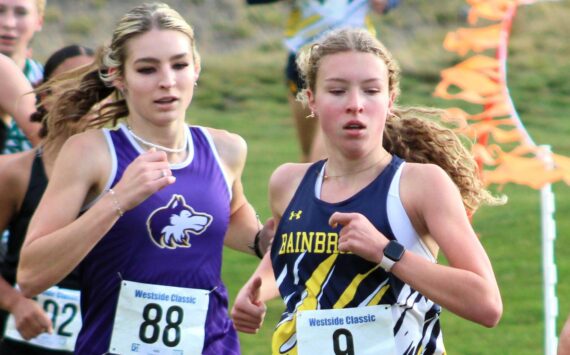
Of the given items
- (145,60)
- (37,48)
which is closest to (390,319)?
(145,60)

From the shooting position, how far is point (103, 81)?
4.59 metres

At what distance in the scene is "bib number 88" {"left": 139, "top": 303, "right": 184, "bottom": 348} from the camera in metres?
4.36

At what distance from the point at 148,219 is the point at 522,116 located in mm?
9886

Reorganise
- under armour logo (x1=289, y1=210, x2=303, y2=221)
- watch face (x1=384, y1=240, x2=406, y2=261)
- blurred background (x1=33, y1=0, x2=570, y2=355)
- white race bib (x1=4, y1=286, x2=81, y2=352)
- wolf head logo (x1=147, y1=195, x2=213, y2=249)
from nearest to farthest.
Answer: watch face (x1=384, y1=240, x2=406, y2=261), under armour logo (x1=289, y1=210, x2=303, y2=221), wolf head logo (x1=147, y1=195, x2=213, y2=249), white race bib (x1=4, y1=286, x2=81, y2=352), blurred background (x1=33, y1=0, x2=570, y2=355)

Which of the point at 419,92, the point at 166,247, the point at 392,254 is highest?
the point at 419,92

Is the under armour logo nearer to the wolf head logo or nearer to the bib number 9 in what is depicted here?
the bib number 9

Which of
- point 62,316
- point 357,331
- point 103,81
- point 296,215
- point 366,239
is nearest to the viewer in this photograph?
point 366,239

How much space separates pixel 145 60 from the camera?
4.33 metres

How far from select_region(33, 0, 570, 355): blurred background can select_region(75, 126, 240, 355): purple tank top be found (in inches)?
99.3

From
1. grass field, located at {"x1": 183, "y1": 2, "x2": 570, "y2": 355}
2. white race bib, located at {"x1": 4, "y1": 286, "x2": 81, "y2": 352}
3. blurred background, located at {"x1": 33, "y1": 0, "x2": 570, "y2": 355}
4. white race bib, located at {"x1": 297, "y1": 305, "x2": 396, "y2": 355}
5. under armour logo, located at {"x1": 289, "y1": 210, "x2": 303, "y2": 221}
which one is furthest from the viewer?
blurred background, located at {"x1": 33, "y1": 0, "x2": 570, "y2": 355}

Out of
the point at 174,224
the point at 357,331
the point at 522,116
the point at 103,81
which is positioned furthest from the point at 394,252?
the point at 522,116

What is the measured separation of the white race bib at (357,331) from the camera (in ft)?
12.6

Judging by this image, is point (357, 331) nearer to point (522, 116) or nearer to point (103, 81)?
point (103, 81)

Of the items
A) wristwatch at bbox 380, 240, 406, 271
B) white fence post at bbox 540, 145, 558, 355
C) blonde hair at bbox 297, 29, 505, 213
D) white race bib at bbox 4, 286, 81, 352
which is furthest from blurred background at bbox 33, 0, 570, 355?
wristwatch at bbox 380, 240, 406, 271
